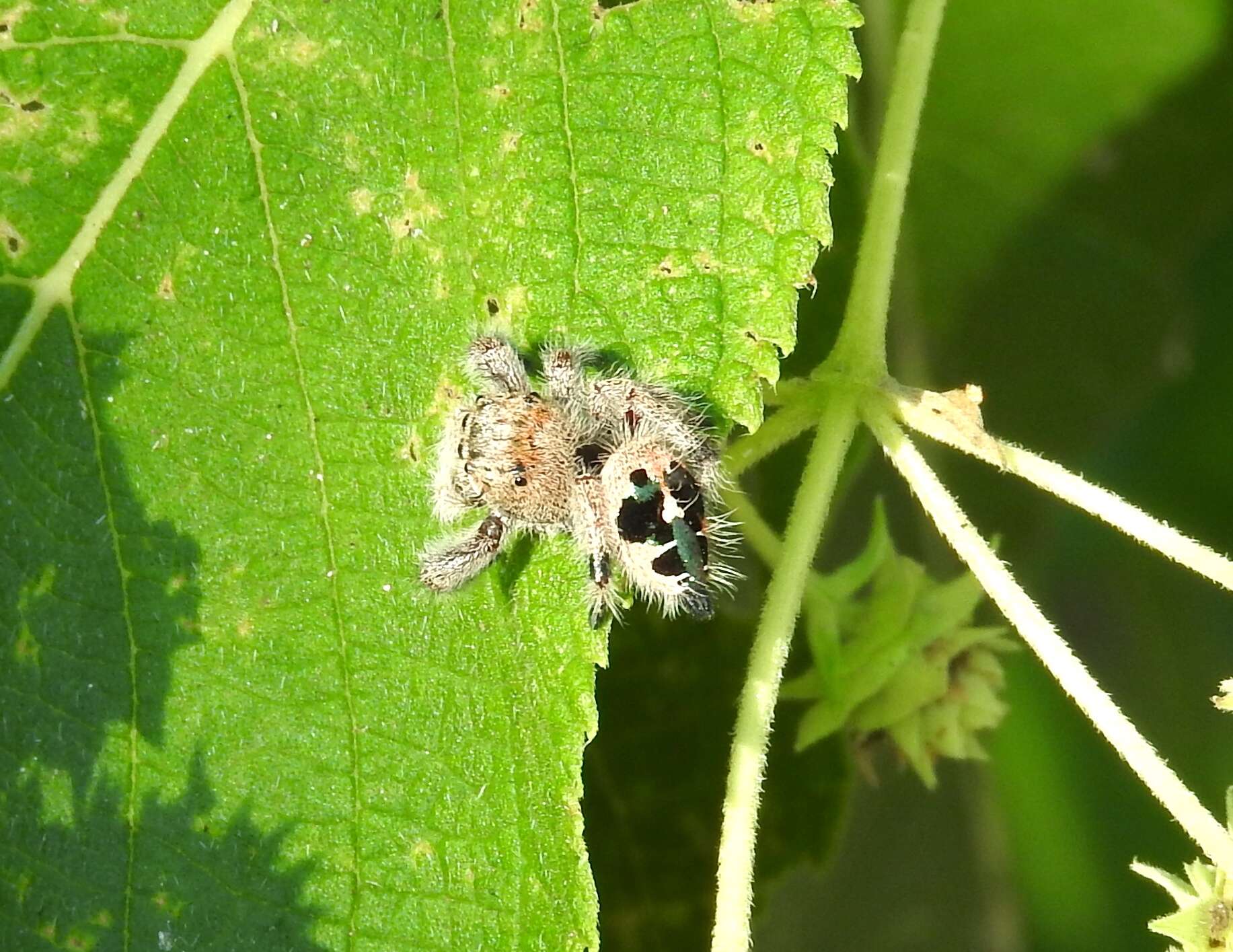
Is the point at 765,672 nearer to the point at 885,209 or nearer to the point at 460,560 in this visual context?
the point at 460,560

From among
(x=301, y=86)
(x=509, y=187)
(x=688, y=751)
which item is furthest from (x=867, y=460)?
(x=301, y=86)

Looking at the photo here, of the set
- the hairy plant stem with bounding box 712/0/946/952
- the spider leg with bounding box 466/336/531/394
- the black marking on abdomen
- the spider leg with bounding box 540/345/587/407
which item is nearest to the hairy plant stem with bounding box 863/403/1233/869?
the hairy plant stem with bounding box 712/0/946/952

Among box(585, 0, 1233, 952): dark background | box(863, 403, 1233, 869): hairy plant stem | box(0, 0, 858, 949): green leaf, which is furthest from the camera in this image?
box(585, 0, 1233, 952): dark background

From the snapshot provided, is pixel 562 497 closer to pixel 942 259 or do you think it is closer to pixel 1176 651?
pixel 942 259

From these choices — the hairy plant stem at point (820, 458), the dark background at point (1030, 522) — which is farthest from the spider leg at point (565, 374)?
the dark background at point (1030, 522)

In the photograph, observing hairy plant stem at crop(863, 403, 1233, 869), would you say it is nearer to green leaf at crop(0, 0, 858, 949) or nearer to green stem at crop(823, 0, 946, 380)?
green stem at crop(823, 0, 946, 380)

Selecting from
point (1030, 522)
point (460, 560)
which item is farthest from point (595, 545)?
point (1030, 522)
